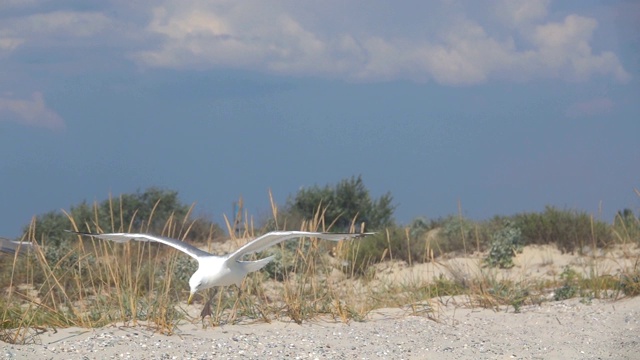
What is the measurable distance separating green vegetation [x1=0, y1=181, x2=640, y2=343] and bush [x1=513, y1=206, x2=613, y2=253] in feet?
0.06

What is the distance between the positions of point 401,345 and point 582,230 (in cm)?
811

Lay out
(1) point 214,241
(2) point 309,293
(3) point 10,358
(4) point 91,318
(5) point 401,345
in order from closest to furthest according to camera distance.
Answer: (3) point 10,358
(5) point 401,345
(4) point 91,318
(2) point 309,293
(1) point 214,241

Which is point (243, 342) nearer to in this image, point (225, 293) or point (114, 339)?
point (114, 339)

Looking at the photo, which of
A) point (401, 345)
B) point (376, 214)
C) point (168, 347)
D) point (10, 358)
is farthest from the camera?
point (376, 214)

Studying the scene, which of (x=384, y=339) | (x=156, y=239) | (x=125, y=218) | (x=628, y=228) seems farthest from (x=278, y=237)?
(x=125, y=218)

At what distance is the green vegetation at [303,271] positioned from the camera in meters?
8.85

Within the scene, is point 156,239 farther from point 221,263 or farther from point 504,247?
point 504,247

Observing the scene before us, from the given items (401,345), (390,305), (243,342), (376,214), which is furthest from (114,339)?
(376,214)

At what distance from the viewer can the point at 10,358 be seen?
7133 millimetres

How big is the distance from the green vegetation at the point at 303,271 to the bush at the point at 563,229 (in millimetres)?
18

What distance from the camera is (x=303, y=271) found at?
1000cm

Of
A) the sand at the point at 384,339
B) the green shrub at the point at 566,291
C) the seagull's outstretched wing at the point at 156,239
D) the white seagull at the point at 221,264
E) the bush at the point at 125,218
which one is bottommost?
the sand at the point at 384,339

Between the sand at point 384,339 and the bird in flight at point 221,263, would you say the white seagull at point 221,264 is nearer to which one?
the bird in flight at point 221,263

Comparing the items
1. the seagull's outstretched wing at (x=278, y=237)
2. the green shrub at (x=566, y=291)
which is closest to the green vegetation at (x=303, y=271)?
the green shrub at (x=566, y=291)
